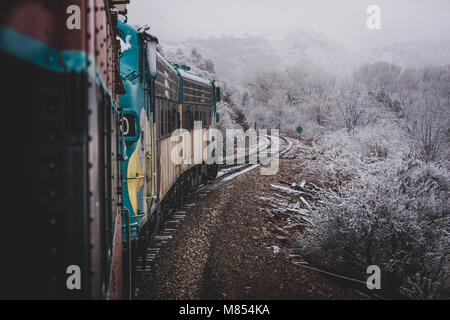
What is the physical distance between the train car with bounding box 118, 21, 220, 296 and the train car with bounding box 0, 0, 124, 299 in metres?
2.26

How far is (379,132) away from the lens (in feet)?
65.3

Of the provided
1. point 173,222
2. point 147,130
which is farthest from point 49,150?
point 173,222

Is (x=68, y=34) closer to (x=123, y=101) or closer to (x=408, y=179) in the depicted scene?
(x=123, y=101)

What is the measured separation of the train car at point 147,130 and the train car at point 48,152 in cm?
226

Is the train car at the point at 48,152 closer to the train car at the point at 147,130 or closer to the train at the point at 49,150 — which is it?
the train at the point at 49,150

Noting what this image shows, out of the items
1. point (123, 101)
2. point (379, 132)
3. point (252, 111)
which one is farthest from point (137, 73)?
point (252, 111)

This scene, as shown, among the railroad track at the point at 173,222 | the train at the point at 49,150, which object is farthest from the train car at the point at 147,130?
the train at the point at 49,150

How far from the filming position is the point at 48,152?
73.6 inches

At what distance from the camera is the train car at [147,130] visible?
589cm

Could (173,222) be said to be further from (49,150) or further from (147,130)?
(49,150)

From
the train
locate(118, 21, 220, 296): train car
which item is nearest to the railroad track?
locate(118, 21, 220, 296): train car

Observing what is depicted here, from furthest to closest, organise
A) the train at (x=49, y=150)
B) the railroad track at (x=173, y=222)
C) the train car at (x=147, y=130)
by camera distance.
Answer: the railroad track at (x=173, y=222)
the train car at (x=147, y=130)
the train at (x=49, y=150)

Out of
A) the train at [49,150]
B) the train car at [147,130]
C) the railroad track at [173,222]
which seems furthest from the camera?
the railroad track at [173,222]

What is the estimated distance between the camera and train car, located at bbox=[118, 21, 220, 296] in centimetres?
589
